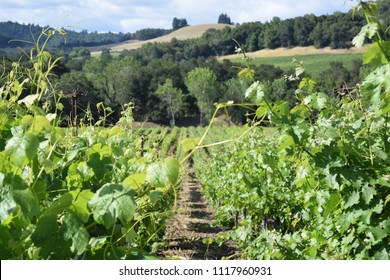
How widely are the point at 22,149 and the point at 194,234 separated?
9.17 m

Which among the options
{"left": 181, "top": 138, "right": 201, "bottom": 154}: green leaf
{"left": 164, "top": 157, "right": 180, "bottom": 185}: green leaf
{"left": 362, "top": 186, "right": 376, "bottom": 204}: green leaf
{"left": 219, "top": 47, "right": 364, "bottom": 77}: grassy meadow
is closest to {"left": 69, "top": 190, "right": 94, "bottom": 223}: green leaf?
{"left": 164, "top": 157, "right": 180, "bottom": 185}: green leaf

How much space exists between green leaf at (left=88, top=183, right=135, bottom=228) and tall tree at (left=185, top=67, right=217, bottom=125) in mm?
67091

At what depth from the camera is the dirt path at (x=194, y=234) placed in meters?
8.04

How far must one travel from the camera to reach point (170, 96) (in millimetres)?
66438

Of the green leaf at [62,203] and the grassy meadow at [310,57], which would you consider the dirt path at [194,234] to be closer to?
the green leaf at [62,203]

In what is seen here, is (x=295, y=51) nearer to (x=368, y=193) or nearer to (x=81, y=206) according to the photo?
(x=368, y=193)

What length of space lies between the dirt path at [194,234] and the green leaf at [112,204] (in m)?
2.48

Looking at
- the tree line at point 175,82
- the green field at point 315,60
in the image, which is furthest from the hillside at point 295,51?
the tree line at point 175,82

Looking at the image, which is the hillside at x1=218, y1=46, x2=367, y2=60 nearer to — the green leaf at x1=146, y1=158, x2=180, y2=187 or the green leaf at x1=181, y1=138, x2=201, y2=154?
the green leaf at x1=181, y1=138, x2=201, y2=154

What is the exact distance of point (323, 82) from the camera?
192 ft

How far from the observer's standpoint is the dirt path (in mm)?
8039

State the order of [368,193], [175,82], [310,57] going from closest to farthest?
1. [368,193]
2. [175,82]
3. [310,57]

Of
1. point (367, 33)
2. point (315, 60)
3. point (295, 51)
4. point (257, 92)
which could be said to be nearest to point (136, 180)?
point (257, 92)
